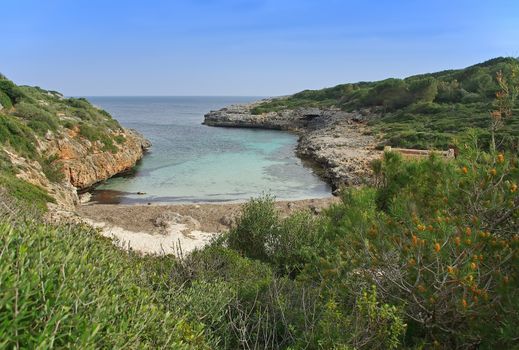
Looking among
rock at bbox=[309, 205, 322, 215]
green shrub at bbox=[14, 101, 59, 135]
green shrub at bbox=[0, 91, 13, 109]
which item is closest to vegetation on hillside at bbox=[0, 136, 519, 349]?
rock at bbox=[309, 205, 322, 215]

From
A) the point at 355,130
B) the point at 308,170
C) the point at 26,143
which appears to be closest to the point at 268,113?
the point at 355,130

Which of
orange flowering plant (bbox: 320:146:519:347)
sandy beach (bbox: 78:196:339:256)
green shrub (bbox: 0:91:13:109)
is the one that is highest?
green shrub (bbox: 0:91:13:109)

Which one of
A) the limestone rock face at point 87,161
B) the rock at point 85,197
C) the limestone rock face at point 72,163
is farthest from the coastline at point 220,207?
the limestone rock face at point 87,161

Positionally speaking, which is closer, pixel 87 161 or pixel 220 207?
pixel 220 207

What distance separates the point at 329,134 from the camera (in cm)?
5622

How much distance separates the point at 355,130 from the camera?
58.0m

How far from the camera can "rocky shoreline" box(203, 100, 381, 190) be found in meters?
33.8

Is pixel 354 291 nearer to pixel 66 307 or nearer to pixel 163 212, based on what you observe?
pixel 66 307

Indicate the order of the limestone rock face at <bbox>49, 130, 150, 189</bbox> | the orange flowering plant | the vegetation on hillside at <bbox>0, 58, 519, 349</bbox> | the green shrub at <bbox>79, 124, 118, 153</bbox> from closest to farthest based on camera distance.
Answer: the vegetation on hillside at <bbox>0, 58, 519, 349</bbox>
the orange flowering plant
the limestone rock face at <bbox>49, 130, 150, 189</bbox>
the green shrub at <bbox>79, 124, 118, 153</bbox>

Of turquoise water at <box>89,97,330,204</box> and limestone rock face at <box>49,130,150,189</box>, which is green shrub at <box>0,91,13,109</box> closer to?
limestone rock face at <box>49,130,150,189</box>

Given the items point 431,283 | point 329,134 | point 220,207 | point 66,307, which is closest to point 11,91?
point 220,207

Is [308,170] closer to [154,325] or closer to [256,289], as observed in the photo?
[256,289]

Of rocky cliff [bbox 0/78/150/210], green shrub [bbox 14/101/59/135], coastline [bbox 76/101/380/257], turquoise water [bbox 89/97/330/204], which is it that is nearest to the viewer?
coastline [bbox 76/101/380/257]

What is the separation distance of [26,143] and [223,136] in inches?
1570
